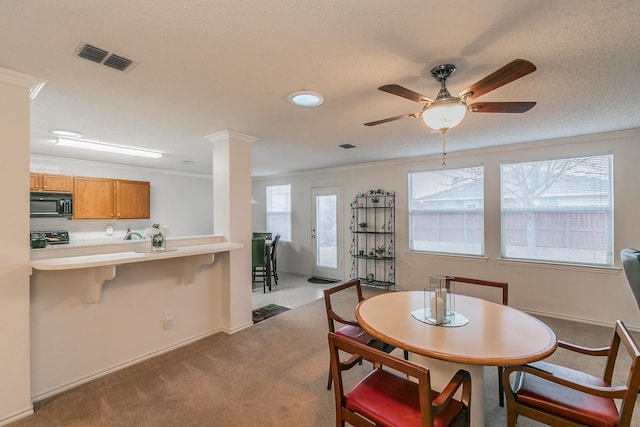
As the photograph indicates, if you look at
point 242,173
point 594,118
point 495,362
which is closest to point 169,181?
point 242,173

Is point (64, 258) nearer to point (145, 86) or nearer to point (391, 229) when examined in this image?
point (145, 86)

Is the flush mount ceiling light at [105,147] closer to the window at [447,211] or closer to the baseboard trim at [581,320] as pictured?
the window at [447,211]

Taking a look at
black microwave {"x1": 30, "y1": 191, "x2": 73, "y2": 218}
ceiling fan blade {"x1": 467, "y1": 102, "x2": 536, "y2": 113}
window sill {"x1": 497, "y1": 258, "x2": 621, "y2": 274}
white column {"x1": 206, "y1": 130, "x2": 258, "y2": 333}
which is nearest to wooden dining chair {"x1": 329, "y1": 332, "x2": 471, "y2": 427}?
ceiling fan blade {"x1": 467, "y1": 102, "x2": 536, "y2": 113}

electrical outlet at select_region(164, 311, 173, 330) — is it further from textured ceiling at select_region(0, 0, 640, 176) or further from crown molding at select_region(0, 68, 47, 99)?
crown molding at select_region(0, 68, 47, 99)

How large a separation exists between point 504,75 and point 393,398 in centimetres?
174

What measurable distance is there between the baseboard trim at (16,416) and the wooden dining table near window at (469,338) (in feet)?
7.85

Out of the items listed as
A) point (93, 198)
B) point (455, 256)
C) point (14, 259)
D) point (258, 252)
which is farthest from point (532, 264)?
point (93, 198)

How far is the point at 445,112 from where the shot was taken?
168 cm

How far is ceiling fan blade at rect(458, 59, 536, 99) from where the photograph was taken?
133 centimetres

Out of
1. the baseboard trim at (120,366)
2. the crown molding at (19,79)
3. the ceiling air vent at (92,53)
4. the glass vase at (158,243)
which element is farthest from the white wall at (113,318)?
the ceiling air vent at (92,53)

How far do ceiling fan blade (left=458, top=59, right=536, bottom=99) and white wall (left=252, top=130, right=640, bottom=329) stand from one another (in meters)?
3.05

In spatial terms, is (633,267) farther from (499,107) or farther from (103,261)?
(103,261)

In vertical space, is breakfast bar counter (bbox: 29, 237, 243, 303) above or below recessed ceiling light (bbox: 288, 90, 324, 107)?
below

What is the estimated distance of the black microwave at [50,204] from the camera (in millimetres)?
4211
